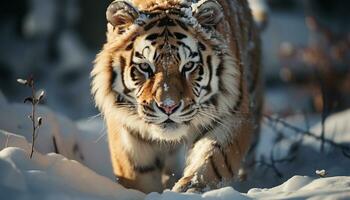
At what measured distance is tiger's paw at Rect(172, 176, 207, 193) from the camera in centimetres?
325

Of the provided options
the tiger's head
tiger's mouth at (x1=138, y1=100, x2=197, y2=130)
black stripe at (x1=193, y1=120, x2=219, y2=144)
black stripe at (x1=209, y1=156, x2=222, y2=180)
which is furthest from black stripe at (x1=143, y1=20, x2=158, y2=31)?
black stripe at (x1=209, y1=156, x2=222, y2=180)

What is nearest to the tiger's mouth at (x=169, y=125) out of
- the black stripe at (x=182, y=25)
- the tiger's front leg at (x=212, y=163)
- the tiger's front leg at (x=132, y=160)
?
the tiger's front leg at (x=212, y=163)

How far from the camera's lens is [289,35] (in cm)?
1151

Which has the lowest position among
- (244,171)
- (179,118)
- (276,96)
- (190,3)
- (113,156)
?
(276,96)

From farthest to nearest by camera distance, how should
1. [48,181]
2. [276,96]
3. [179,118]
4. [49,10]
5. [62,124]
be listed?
[49,10], [276,96], [62,124], [179,118], [48,181]

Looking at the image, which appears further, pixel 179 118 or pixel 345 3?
pixel 345 3

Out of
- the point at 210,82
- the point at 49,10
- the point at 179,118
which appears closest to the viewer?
the point at 179,118

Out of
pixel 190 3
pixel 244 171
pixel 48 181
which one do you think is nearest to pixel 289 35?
pixel 244 171

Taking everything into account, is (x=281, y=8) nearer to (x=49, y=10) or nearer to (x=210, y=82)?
(x=49, y=10)

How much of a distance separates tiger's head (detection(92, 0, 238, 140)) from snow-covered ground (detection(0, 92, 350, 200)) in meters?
0.41

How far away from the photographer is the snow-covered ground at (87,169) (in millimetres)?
2779

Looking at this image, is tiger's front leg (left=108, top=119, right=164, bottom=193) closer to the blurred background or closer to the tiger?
the tiger

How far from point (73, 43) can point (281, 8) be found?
354cm

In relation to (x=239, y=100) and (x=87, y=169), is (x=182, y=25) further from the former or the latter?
(x=87, y=169)
